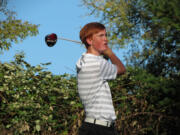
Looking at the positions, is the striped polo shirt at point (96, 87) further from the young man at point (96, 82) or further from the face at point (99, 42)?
the face at point (99, 42)

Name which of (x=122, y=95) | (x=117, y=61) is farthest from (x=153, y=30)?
(x=117, y=61)

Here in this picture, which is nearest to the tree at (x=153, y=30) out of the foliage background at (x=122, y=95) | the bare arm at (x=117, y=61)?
the foliage background at (x=122, y=95)

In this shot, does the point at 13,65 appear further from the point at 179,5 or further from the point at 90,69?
the point at 90,69

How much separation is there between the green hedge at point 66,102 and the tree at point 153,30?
30.7 inches

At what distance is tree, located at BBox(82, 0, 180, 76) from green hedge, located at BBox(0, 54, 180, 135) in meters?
0.78

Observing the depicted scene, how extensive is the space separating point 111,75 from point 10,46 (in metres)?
18.5

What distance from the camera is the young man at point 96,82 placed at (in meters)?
3.28

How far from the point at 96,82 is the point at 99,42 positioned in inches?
18.5

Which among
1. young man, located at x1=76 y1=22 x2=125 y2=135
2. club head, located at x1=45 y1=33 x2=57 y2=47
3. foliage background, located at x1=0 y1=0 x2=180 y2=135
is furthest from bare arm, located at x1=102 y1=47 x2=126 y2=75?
club head, located at x1=45 y1=33 x2=57 y2=47

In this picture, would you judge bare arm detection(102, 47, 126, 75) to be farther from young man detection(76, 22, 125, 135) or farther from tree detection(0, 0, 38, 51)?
tree detection(0, 0, 38, 51)

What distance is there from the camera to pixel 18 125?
267 inches

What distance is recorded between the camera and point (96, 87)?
3.34 meters

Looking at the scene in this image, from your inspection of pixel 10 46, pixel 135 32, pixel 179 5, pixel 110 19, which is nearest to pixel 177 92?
pixel 179 5

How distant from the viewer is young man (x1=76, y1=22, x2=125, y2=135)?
328cm
